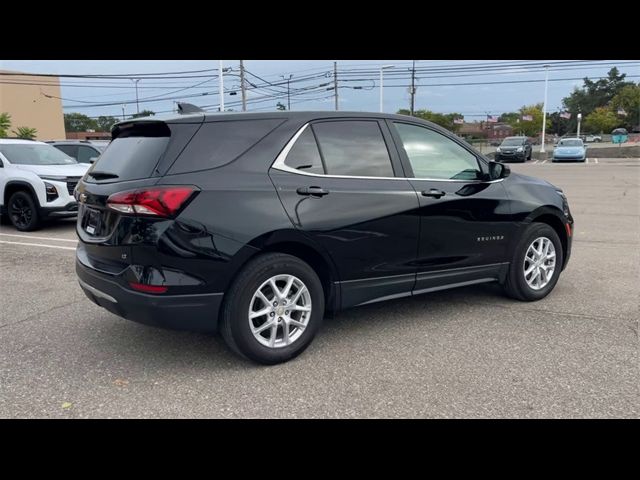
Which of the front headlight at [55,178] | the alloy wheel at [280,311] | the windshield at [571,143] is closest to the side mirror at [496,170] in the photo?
the alloy wheel at [280,311]

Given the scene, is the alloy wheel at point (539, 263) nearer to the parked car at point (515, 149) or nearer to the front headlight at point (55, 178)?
the front headlight at point (55, 178)

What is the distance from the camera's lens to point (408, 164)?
436cm

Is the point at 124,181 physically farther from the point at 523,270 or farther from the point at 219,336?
the point at 523,270

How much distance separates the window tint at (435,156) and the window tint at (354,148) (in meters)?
0.26

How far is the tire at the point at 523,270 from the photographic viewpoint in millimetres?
4969

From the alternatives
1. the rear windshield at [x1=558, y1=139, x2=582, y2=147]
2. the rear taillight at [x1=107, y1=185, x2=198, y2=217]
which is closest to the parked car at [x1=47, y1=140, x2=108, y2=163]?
the rear taillight at [x1=107, y1=185, x2=198, y2=217]

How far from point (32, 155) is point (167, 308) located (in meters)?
8.86

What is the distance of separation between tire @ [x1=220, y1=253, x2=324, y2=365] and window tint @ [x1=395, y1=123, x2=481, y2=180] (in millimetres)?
1398

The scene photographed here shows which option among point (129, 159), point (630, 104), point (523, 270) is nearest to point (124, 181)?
point (129, 159)

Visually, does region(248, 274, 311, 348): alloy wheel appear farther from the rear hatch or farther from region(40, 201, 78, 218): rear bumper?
region(40, 201, 78, 218): rear bumper

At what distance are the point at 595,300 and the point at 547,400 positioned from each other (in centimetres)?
239

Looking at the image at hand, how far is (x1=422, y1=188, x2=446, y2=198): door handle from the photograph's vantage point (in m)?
4.32

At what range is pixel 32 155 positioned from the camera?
10.5 meters
